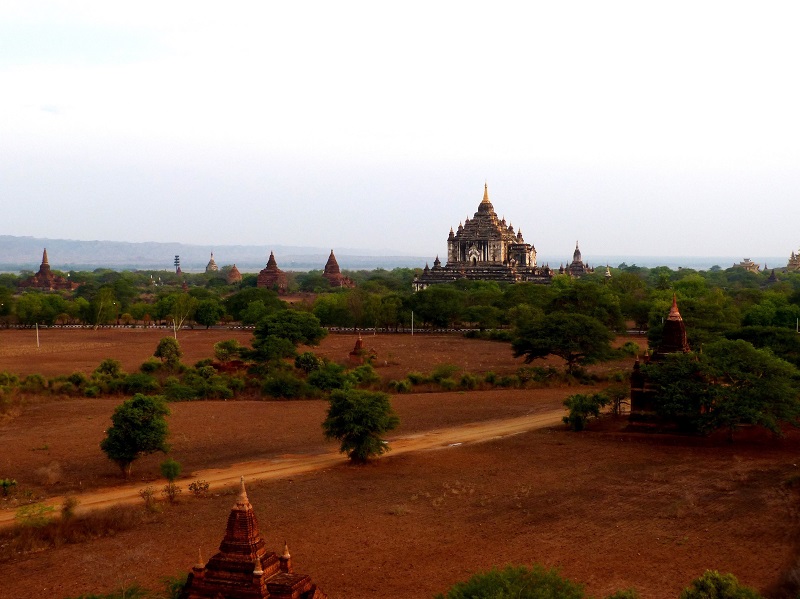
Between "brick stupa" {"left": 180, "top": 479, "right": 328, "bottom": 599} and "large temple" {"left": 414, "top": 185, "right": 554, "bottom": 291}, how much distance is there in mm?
87301

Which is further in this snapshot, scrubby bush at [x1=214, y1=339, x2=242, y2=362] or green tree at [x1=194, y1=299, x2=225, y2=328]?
green tree at [x1=194, y1=299, x2=225, y2=328]

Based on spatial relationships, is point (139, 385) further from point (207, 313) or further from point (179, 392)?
point (207, 313)

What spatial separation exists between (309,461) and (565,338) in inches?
750

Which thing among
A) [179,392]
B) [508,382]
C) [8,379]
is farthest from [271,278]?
[179,392]

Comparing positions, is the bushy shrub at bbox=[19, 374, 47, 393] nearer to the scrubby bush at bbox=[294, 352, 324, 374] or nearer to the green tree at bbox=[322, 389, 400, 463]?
the scrubby bush at bbox=[294, 352, 324, 374]

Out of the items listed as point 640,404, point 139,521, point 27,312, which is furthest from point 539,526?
point 27,312

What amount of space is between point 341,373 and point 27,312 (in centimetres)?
4344

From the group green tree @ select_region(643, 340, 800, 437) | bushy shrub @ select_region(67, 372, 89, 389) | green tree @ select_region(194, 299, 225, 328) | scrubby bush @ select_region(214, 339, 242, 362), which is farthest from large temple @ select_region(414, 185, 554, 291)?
green tree @ select_region(643, 340, 800, 437)

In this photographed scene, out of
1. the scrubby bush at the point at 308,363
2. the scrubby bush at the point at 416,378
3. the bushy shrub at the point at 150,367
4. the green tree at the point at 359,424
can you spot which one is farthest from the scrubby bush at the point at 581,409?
the bushy shrub at the point at 150,367

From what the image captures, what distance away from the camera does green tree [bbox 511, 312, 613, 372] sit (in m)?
42.0

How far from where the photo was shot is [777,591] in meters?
16.3

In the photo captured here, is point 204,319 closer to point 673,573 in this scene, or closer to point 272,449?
point 272,449

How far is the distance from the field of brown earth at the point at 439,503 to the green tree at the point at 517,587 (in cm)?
296

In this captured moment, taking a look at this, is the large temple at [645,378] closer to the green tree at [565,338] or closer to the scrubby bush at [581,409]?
the scrubby bush at [581,409]
